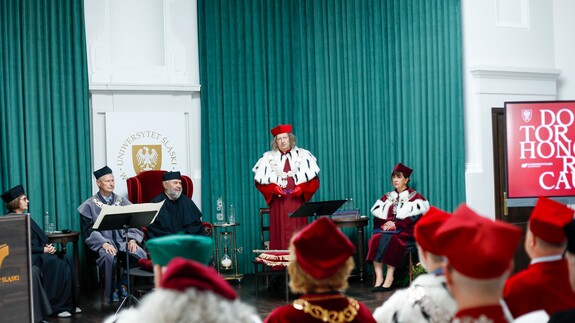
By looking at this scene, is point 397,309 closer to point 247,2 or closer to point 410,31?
point 410,31

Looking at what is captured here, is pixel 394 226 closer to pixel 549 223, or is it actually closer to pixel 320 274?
pixel 549 223

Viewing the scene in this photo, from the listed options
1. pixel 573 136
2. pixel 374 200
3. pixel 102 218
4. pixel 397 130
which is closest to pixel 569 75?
pixel 573 136

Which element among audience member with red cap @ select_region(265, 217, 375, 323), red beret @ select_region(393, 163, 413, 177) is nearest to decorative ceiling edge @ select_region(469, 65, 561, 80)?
red beret @ select_region(393, 163, 413, 177)

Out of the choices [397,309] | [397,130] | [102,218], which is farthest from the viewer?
[397,130]

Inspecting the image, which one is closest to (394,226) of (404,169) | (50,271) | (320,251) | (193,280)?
(404,169)

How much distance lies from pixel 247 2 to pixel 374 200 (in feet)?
9.56

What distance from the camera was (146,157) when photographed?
8.39 meters

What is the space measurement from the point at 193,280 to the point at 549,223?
1461 mm

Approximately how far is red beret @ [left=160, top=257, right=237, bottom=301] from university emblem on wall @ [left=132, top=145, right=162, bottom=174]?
6776 millimetres

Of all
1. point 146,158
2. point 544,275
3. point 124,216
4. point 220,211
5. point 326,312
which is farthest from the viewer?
point 220,211

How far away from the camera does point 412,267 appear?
7.45 m

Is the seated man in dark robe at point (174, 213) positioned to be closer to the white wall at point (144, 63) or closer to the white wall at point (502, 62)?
the white wall at point (144, 63)

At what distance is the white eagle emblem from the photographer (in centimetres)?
835

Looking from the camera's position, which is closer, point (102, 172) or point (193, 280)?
point (193, 280)
